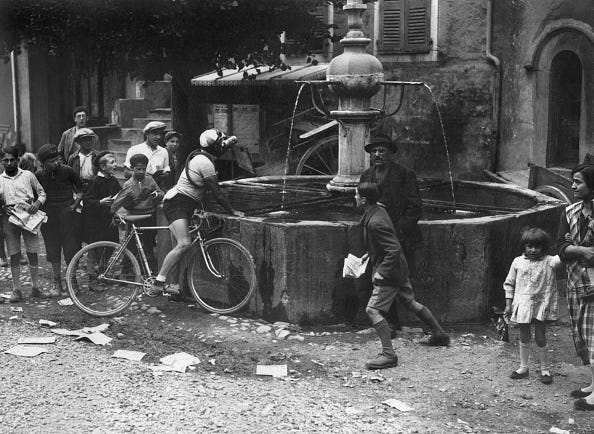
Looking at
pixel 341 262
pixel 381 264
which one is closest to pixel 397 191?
pixel 341 262

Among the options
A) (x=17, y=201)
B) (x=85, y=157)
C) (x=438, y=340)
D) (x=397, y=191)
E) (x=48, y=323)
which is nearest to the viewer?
(x=438, y=340)

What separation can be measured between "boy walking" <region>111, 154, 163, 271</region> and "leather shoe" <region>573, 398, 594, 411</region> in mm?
4717

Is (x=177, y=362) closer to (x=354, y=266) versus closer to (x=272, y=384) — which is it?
(x=272, y=384)

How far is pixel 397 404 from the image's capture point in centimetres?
622

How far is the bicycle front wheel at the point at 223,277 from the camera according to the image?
8.41m

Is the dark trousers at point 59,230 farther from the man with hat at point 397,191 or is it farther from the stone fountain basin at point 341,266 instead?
the man with hat at point 397,191

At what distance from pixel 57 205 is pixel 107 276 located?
1333mm

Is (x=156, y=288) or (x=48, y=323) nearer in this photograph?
(x=48, y=323)

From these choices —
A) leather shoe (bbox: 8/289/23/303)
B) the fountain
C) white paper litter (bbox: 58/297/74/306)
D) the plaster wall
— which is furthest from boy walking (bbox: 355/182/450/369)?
the plaster wall

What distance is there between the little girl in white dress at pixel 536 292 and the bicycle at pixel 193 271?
102 inches

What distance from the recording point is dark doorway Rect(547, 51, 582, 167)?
14.4 meters

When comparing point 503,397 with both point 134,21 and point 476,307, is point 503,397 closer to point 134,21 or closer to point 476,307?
point 476,307

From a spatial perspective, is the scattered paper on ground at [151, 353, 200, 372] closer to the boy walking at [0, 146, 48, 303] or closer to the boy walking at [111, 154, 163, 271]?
the boy walking at [111, 154, 163, 271]

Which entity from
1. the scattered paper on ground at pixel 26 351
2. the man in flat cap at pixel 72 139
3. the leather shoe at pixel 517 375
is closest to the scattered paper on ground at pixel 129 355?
the scattered paper on ground at pixel 26 351
